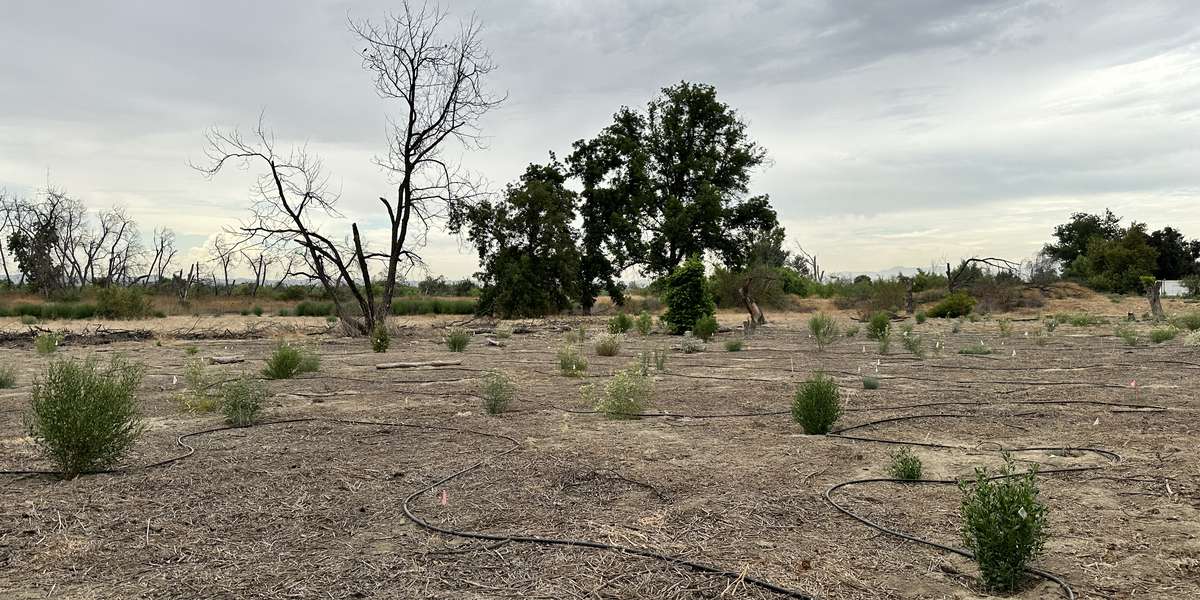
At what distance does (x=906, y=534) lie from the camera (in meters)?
4.46

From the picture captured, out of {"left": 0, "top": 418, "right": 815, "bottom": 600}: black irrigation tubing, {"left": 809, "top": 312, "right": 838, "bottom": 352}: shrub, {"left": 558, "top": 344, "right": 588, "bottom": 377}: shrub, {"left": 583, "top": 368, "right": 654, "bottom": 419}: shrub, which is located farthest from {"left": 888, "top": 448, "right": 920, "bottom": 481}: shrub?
{"left": 809, "top": 312, "right": 838, "bottom": 352}: shrub

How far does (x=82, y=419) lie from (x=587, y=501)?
3681 mm

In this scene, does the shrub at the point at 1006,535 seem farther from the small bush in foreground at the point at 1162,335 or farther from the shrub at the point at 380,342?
the small bush in foreground at the point at 1162,335

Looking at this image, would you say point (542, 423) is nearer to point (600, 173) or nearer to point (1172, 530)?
point (1172, 530)

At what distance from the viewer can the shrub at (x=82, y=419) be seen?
231 inches

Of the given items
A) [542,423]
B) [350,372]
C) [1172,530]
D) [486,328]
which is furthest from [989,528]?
[486,328]

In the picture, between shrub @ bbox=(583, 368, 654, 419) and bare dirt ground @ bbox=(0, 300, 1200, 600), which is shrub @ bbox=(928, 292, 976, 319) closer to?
bare dirt ground @ bbox=(0, 300, 1200, 600)

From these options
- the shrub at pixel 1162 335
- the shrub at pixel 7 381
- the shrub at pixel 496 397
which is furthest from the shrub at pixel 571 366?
the shrub at pixel 1162 335

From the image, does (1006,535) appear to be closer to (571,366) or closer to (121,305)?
(571,366)

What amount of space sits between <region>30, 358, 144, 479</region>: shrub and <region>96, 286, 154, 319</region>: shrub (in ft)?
102

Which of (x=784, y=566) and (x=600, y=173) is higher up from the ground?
(x=600, y=173)

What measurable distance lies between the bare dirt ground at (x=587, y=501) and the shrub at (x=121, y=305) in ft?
87.0

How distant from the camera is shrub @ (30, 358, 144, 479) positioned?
5871 millimetres

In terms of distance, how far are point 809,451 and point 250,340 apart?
20884 millimetres
